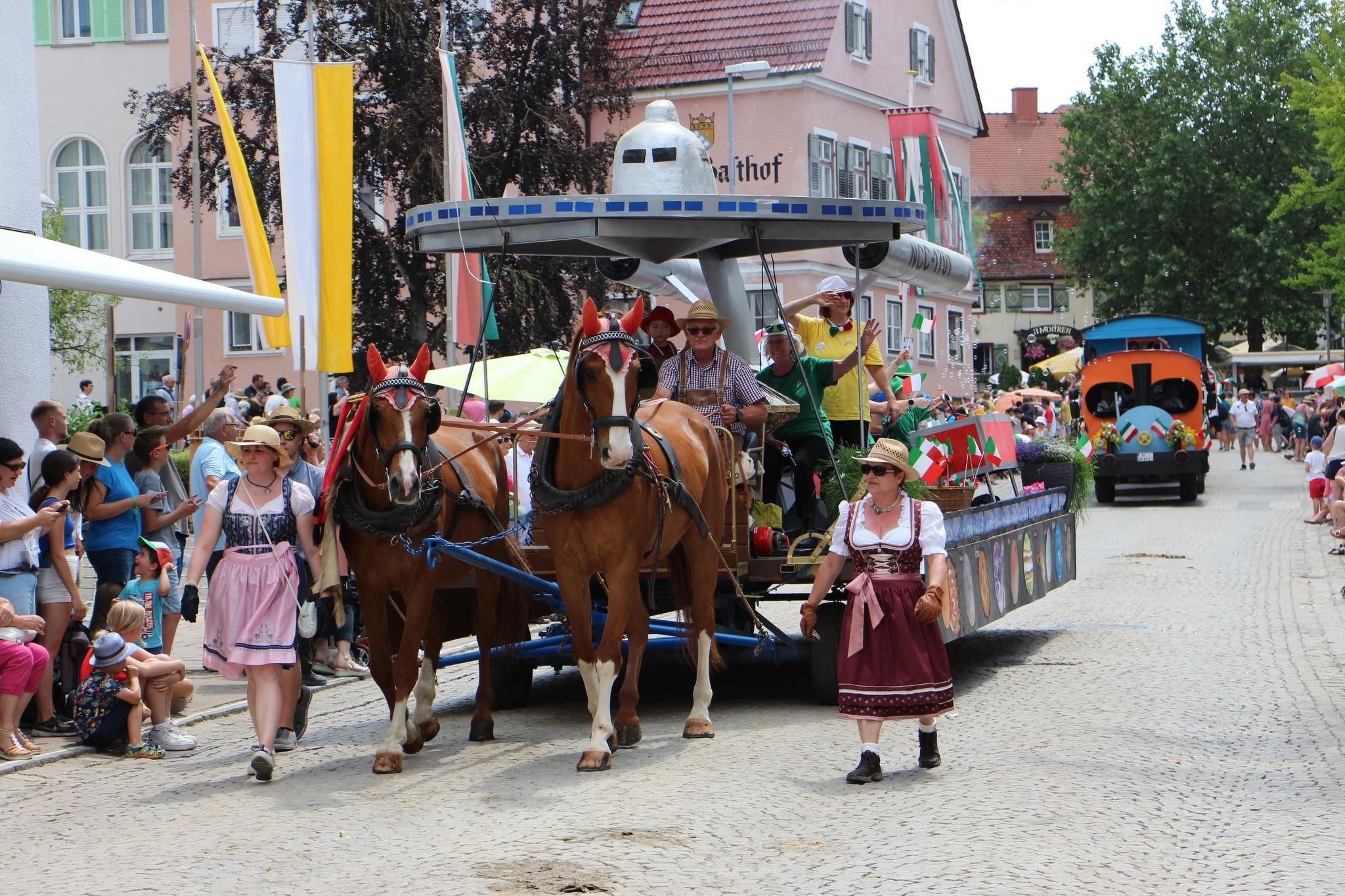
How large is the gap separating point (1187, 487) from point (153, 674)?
2334cm

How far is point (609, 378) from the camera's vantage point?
872cm

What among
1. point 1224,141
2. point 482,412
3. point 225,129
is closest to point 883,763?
point 482,412

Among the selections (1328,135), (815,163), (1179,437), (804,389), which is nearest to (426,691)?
(804,389)

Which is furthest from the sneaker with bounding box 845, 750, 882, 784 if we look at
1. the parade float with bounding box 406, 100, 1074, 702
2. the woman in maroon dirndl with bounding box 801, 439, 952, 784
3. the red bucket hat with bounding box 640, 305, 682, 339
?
the red bucket hat with bounding box 640, 305, 682, 339

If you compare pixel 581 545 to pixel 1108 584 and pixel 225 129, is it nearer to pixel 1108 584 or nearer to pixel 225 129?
pixel 225 129

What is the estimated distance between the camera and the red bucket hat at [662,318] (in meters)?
10.8

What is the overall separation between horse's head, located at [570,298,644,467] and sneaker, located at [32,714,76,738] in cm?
363

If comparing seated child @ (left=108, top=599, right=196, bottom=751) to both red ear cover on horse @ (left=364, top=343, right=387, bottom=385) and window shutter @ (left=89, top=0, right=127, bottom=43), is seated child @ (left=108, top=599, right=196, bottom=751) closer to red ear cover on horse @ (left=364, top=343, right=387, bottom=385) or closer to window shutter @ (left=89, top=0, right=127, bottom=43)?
red ear cover on horse @ (left=364, top=343, right=387, bottom=385)

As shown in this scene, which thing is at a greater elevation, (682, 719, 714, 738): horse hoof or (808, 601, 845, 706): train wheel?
(808, 601, 845, 706): train wheel

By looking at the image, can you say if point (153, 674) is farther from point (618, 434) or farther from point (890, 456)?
point (890, 456)

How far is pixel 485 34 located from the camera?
33250 millimetres

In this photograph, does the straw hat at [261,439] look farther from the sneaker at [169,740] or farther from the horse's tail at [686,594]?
the horse's tail at [686,594]

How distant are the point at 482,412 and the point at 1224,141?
54650 mm

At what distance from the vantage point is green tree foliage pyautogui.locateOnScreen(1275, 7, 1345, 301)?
40.1 metres
